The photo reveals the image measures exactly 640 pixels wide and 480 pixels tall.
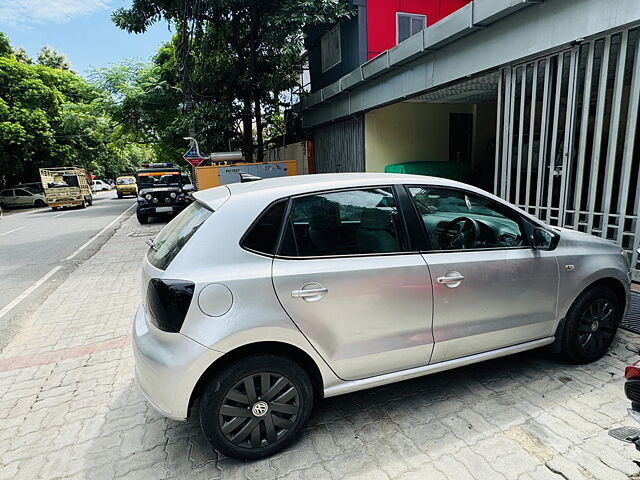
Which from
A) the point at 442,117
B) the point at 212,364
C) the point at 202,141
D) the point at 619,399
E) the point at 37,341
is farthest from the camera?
the point at 202,141

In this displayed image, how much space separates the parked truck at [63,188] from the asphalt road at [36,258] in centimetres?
739

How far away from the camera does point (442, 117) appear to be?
10977 millimetres

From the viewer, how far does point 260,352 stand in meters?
2.24

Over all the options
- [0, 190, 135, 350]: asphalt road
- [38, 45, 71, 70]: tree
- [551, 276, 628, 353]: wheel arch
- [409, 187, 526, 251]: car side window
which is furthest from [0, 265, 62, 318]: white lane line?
[38, 45, 71, 70]: tree

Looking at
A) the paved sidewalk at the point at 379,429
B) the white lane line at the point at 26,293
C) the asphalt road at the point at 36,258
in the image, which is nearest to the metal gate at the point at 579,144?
the paved sidewalk at the point at 379,429

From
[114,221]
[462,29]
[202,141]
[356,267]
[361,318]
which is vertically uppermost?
[462,29]

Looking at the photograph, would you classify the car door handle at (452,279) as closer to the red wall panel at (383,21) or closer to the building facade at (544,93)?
the building facade at (544,93)

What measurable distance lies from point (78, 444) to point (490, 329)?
2.91 meters

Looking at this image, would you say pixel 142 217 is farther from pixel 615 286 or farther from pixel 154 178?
pixel 615 286

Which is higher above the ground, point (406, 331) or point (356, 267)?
point (356, 267)

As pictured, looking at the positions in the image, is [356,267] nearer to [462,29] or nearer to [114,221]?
[462,29]

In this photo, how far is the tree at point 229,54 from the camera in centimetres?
1328

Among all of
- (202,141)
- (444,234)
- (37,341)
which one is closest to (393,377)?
(444,234)

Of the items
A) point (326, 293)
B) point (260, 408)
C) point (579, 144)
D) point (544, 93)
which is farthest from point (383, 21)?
point (260, 408)
